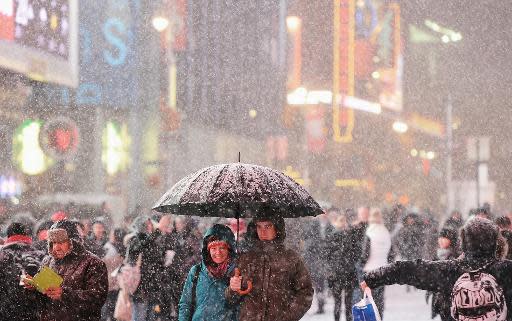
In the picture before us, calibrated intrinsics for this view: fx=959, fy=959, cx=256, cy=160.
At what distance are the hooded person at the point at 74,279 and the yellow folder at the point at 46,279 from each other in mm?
157

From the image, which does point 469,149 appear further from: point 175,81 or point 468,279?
point 468,279

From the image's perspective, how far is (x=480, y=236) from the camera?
5.75 meters

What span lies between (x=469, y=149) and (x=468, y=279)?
2466 centimetres

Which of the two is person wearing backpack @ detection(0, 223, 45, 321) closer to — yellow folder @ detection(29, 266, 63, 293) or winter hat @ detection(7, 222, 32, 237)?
winter hat @ detection(7, 222, 32, 237)

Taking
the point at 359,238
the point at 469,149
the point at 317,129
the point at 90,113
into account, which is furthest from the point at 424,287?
the point at 317,129


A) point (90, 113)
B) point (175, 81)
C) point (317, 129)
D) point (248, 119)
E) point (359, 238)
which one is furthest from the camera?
point (317, 129)

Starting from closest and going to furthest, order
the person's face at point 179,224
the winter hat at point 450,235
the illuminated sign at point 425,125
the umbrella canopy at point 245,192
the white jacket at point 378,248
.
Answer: the umbrella canopy at point 245,192 < the winter hat at point 450,235 < the person's face at point 179,224 < the white jacket at point 378,248 < the illuminated sign at point 425,125

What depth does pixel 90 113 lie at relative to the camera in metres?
38.0

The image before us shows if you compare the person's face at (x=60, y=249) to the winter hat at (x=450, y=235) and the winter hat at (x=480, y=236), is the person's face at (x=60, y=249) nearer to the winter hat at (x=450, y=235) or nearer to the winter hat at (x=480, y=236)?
the winter hat at (x=480, y=236)

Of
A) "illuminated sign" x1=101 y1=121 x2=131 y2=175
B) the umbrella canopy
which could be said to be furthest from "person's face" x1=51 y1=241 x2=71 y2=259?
"illuminated sign" x1=101 y1=121 x2=131 y2=175

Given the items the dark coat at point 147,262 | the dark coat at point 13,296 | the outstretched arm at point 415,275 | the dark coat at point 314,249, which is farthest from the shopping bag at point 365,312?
the dark coat at point 314,249

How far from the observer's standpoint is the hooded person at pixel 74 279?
265 inches

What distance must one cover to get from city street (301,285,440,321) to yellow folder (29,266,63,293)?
9645mm

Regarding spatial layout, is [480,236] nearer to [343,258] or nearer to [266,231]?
[266,231]
